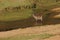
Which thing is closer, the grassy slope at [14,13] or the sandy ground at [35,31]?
the sandy ground at [35,31]

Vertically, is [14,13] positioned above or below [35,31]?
below

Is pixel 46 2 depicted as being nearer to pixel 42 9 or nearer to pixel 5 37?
pixel 42 9

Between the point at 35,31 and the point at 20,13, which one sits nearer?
the point at 35,31

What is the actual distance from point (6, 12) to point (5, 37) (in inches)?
163

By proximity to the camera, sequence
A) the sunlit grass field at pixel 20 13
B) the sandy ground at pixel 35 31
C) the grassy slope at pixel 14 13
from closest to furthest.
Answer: the sunlit grass field at pixel 20 13, the sandy ground at pixel 35 31, the grassy slope at pixel 14 13

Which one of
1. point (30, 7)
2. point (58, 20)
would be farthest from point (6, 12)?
point (58, 20)

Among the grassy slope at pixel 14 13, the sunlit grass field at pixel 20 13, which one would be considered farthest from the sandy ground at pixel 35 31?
the grassy slope at pixel 14 13

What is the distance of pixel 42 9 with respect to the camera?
42.2 ft

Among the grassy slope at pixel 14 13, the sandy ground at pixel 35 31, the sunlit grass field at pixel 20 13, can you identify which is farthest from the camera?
the grassy slope at pixel 14 13

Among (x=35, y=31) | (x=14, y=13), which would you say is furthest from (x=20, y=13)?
(x=35, y=31)

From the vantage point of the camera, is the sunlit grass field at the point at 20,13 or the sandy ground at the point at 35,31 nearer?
the sunlit grass field at the point at 20,13

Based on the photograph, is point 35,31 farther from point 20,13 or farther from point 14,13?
point 14,13

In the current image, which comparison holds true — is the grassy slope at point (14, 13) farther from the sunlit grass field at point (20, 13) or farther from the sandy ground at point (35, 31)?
the sandy ground at point (35, 31)

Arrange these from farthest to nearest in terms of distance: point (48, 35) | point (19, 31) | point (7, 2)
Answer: point (7, 2) → point (19, 31) → point (48, 35)
